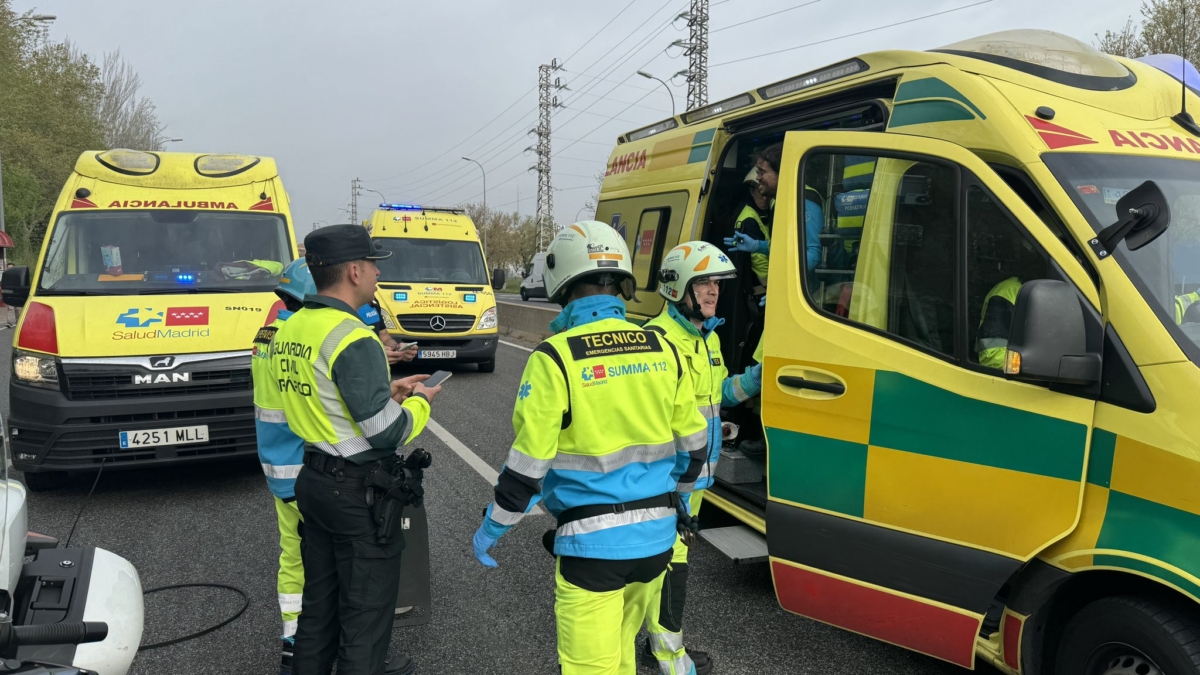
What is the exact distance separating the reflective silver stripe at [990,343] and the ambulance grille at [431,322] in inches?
347

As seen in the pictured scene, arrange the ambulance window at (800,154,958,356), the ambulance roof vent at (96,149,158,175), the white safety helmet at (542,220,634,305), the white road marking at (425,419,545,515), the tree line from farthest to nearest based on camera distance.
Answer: the tree line
the ambulance roof vent at (96,149,158,175)
the white road marking at (425,419,545,515)
the ambulance window at (800,154,958,356)
the white safety helmet at (542,220,634,305)

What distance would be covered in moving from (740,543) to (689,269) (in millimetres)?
1404

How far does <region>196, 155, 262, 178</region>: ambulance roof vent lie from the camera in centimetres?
639

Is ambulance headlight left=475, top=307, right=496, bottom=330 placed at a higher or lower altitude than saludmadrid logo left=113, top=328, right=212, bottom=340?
lower

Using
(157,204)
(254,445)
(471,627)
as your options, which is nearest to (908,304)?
(471,627)

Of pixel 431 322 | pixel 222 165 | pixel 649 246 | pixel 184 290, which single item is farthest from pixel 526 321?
pixel 649 246

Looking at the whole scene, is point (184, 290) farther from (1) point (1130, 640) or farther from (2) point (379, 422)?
(1) point (1130, 640)

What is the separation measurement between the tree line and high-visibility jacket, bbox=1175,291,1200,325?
1309 inches

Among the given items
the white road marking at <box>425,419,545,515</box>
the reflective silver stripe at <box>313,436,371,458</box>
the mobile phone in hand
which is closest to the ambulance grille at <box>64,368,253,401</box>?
the white road marking at <box>425,419,545,515</box>

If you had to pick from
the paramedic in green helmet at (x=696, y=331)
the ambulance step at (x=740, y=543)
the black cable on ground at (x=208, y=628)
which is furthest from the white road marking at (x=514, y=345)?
the paramedic in green helmet at (x=696, y=331)

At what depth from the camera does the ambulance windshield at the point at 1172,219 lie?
7.54 ft

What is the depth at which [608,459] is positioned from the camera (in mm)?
2176

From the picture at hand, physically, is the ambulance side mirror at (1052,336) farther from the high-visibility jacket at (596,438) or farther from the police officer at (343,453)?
the police officer at (343,453)

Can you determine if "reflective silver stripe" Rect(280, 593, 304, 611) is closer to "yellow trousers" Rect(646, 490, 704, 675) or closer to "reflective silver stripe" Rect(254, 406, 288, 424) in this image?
"reflective silver stripe" Rect(254, 406, 288, 424)
